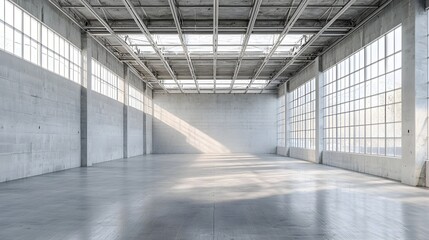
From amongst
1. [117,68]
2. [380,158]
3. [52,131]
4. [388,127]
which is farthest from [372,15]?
[117,68]

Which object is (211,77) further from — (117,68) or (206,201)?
(206,201)

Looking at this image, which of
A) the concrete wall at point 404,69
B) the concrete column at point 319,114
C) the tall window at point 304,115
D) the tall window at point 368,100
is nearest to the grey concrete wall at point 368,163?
the concrete wall at point 404,69

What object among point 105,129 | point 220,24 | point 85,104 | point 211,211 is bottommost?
point 211,211

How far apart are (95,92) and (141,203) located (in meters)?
22.6

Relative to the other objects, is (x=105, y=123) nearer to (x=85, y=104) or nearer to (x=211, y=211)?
(x=85, y=104)

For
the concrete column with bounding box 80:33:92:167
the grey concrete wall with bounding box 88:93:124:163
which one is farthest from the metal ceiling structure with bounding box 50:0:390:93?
the grey concrete wall with bounding box 88:93:124:163

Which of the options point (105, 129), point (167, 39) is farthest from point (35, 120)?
point (105, 129)

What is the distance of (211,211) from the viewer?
38.5ft

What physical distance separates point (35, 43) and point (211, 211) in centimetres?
1665

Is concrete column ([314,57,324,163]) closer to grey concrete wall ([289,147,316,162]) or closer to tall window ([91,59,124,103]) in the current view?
grey concrete wall ([289,147,316,162])

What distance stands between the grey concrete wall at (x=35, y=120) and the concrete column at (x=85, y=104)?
76 centimetres

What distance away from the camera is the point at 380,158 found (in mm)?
23734

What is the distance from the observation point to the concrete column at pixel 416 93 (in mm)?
19297

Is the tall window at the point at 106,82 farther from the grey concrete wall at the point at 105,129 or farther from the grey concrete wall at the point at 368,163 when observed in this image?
the grey concrete wall at the point at 368,163
